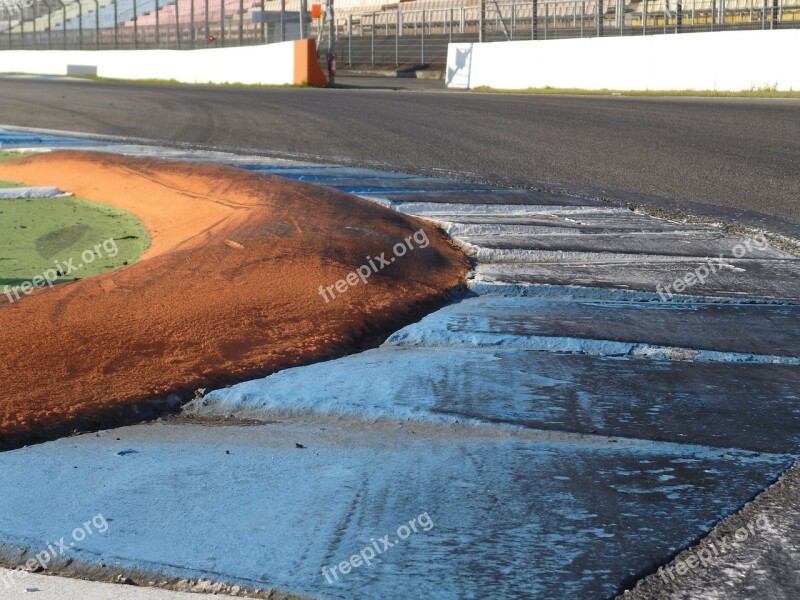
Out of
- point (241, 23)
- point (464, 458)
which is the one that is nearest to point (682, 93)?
point (241, 23)

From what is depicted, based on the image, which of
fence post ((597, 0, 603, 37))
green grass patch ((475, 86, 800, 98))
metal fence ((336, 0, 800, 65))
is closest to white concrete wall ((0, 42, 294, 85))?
metal fence ((336, 0, 800, 65))

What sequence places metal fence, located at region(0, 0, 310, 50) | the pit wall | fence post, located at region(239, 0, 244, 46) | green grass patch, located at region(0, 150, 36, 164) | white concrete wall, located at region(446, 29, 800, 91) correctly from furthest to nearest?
metal fence, located at region(0, 0, 310, 50) → fence post, located at region(239, 0, 244, 46) → the pit wall → white concrete wall, located at region(446, 29, 800, 91) → green grass patch, located at region(0, 150, 36, 164)

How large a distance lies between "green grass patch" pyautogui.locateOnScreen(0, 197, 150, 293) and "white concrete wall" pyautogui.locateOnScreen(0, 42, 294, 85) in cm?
2286

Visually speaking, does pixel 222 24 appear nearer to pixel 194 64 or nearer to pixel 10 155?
pixel 194 64

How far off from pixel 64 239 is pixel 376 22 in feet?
120

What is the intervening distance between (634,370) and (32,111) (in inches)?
572

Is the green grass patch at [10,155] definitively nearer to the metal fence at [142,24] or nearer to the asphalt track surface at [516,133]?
the asphalt track surface at [516,133]

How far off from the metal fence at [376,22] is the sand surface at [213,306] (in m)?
17.4

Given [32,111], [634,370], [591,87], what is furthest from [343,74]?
[634,370]

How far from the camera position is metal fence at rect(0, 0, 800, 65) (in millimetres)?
21625

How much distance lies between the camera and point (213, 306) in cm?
360

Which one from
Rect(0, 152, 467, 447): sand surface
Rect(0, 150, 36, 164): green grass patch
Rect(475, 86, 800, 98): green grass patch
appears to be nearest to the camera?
Rect(0, 152, 467, 447): sand surface

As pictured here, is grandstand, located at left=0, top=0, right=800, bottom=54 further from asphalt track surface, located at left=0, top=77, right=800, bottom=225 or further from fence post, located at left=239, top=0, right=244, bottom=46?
asphalt track surface, located at left=0, top=77, right=800, bottom=225

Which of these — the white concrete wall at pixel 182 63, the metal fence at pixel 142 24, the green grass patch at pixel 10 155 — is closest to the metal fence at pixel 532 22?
the metal fence at pixel 142 24
